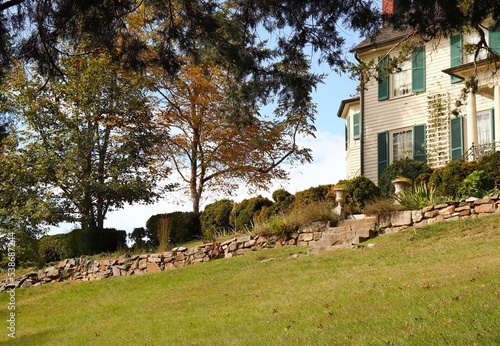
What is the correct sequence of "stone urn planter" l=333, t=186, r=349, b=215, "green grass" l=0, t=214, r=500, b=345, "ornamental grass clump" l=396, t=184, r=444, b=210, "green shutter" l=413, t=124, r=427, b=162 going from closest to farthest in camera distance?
"green grass" l=0, t=214, r=500, b=345 → "ornamental grass clump" l=396, t=184, r=444, b=210 → "stone urn planter" l=333, t=186, r=349, b=215 → "green shutter" l=413, t=124, r=427, b=162

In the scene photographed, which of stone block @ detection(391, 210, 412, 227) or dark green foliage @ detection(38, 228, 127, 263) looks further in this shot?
dark green foliage @ detection(38, 228, 127, 263)

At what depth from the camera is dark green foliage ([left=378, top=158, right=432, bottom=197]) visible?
17938 mm

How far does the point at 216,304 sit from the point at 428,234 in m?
4.87

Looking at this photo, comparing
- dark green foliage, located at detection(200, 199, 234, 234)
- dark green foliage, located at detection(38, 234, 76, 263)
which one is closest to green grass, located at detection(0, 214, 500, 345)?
dark green foliage, located at detection(200, 199, 234, 234)

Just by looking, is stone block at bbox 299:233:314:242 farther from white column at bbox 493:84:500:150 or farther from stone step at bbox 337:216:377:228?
white column at bbox 493:84:500:150

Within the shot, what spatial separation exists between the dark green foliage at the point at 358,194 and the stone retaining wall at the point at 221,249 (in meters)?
0.93

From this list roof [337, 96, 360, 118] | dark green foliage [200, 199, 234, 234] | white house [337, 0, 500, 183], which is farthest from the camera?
roof [337, 96, 360, 118]

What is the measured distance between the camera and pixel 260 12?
8.28 metres

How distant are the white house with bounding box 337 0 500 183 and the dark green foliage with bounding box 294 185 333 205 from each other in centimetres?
403

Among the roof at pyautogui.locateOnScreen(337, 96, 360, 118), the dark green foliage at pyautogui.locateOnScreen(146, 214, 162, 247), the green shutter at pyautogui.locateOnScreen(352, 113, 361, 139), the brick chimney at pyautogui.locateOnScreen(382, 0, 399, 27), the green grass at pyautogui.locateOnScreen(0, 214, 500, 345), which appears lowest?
the green grass at pyautogui.locateOnScreen(0, 214, 500, 345)

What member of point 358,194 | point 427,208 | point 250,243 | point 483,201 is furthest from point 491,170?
point 250,243

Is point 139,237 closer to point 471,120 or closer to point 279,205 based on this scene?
point 279,205

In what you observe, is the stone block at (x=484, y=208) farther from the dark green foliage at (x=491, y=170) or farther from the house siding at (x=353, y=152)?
the house siding at (x=353, y=152)

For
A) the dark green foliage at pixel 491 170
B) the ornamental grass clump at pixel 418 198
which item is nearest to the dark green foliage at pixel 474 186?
the dark green foliage at pixel 491 170
